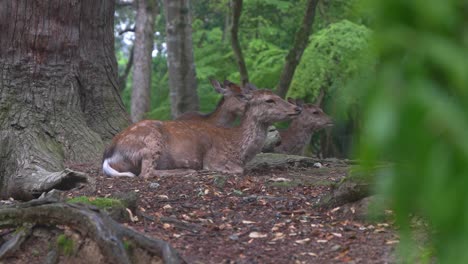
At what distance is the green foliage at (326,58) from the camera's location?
Result: 2109 cm

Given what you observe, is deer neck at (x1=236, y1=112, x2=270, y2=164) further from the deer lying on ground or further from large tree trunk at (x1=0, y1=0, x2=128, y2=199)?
large tree trunk at (x1=0, y1=0, x2=128, y2=199)

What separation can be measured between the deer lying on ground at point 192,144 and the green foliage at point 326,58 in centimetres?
799

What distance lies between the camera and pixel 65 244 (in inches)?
229

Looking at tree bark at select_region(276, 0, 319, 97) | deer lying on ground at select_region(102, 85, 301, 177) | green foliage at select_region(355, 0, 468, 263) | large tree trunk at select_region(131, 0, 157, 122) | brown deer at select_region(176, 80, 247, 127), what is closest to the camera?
green foliage at select_region(355, 0, 468, 263)

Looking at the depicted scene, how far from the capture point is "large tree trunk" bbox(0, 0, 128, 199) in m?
9.76

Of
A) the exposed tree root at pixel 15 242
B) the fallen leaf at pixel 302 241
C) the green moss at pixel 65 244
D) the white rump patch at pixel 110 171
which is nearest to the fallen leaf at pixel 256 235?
the fallen leaf at pixel 302 241

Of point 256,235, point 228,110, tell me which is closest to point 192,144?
point 228,110

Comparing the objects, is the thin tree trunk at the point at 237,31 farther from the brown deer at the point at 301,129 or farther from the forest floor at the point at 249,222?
the forest floor at the point at 249,222

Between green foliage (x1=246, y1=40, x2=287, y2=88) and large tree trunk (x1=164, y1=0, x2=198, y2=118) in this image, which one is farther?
green foliage (x1=246, y1=40, x2=287, y2=88)

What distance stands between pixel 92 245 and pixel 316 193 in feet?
11.8

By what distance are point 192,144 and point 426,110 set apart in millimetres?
10335

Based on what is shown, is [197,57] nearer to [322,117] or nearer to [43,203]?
[322,117]

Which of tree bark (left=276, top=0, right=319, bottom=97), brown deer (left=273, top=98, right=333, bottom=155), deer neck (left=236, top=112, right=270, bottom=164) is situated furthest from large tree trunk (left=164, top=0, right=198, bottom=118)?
deer neck (left=236, top=112, right=270, bottom=164)

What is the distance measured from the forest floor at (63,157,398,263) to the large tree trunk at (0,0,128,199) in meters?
0.82
